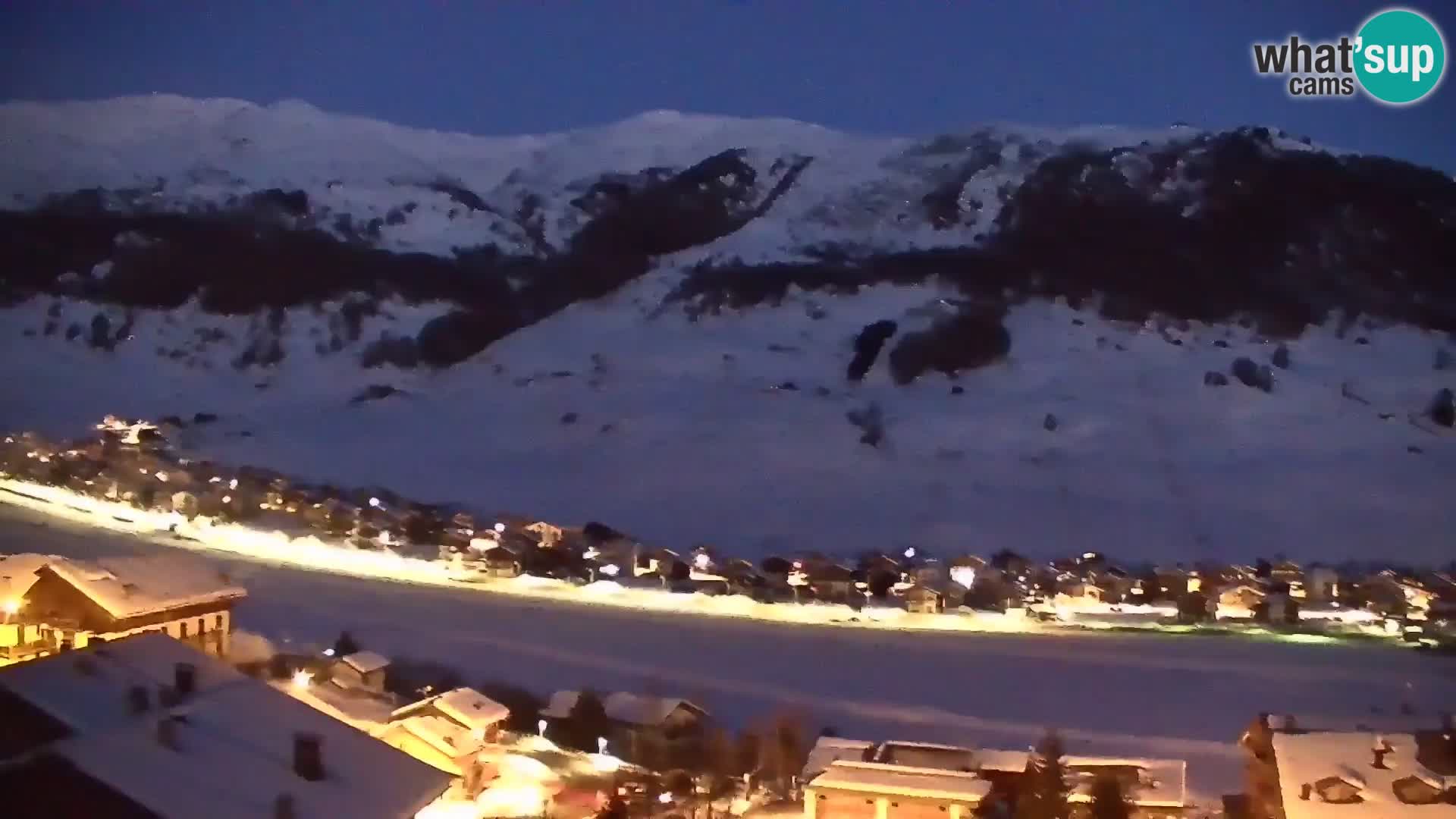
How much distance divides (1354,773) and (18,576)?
5.89 meters

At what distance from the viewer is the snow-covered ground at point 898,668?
7.35 m

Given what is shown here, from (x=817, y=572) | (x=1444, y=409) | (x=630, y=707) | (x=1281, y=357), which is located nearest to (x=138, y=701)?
(x=630, y=707)

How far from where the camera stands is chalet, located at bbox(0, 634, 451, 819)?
3.39m

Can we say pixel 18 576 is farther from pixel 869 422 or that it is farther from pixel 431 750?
pixel 869 422

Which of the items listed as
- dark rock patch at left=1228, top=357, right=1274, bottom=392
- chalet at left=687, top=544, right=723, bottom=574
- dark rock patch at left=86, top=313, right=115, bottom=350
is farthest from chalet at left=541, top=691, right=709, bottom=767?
dark rock patch at left=86, top=313, right=115, bottom=350

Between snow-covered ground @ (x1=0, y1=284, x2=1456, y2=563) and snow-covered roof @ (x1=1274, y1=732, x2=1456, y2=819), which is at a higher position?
snow-covered ground @ (x1=0, y1=284, x2=1456, y2=563)

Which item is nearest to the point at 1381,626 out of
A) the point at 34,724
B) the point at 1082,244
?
the point at 34,724

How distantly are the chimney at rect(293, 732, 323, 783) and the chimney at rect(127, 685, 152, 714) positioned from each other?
474 millimetres

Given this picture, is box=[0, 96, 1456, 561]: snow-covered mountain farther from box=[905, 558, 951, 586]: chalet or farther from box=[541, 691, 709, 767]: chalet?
box=[541, 691, 709, 767]: chalet

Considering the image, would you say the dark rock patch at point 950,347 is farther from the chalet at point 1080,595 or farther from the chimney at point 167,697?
the chimney at point 167,697

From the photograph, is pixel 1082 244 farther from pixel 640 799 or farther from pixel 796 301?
pixel 640 799

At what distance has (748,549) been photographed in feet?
Answer: 41.9

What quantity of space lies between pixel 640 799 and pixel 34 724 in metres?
2.60

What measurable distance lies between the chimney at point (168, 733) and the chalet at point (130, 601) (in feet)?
6.82
